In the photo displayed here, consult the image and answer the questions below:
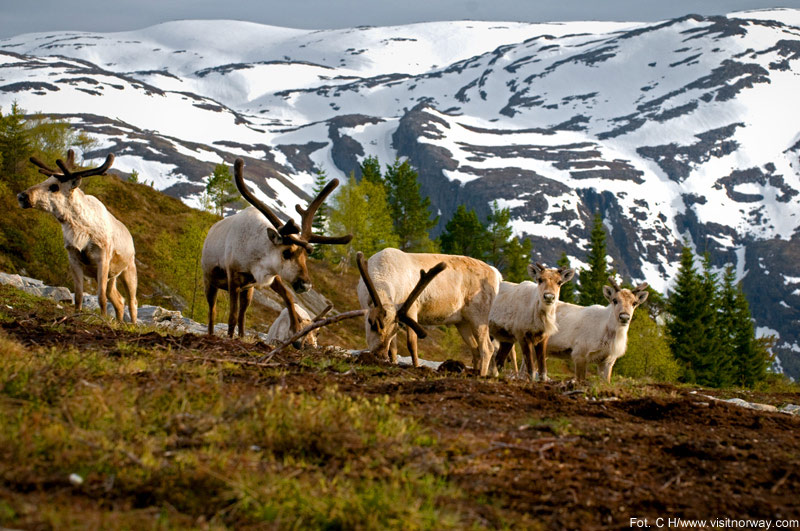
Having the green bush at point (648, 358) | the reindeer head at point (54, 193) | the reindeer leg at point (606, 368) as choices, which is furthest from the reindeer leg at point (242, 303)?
the green bush at point (648, 358)

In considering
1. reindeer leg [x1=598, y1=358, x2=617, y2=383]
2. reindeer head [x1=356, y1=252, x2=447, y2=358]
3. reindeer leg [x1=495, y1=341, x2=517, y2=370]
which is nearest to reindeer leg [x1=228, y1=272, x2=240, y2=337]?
reindeer head [x1=356, y1=252, x2=447, y2=358]

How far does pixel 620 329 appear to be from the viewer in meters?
18.2

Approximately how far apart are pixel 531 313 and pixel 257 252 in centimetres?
643

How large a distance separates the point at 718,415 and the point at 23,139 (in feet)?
173

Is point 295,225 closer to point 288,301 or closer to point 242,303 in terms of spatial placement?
point 288,301

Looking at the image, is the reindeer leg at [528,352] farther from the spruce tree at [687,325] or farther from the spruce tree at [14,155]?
the spruce tree at [687,325]

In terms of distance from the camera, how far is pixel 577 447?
6117 millimetres

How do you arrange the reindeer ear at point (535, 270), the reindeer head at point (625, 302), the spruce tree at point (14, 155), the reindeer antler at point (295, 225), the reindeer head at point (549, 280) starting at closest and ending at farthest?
the reindeer antler at point (295, 225), the reindeer head at point (549, 280), the reindeer ear at point (535, 270), the reindeer head at point (625, 302), the spruce tree at point (14, 155)

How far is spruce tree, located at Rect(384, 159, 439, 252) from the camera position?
288ft

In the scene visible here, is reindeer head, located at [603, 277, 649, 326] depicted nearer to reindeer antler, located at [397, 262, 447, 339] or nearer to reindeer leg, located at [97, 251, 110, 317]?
reindeer antler, located at [397, 262, 447, 339]

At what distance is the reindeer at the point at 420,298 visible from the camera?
13.2 meters

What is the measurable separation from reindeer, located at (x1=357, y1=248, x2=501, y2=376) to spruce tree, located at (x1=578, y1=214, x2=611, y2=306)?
57334 mm

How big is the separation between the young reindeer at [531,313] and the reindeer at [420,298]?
110 centimetres

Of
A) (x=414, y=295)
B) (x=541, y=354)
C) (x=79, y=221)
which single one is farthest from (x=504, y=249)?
(x=414, y=295)
